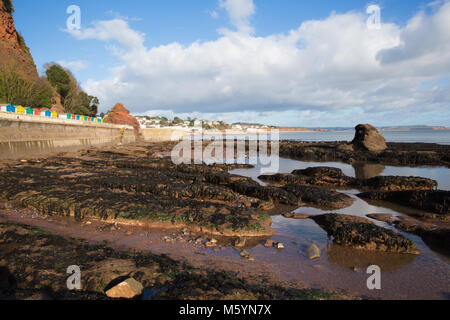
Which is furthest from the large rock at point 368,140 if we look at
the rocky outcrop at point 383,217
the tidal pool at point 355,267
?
the tidal pool at point 355,267

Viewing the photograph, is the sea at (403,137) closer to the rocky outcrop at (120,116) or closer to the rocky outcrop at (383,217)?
the rocky outcrop at (120,116)

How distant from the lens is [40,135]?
20.0 meters

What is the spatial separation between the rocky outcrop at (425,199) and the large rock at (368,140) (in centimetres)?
2170

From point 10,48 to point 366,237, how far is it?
5145 centimetres

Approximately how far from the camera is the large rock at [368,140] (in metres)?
29.3

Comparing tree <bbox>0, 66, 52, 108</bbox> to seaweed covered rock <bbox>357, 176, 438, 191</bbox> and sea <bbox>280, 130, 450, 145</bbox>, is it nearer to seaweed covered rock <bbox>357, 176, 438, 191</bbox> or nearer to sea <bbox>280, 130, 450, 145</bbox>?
seaweed covered rock <bbox>357, 176, 438, 191</bbox>

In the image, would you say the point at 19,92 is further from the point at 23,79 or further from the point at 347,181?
the point at 347,181

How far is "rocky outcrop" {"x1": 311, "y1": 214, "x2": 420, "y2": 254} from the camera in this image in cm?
556

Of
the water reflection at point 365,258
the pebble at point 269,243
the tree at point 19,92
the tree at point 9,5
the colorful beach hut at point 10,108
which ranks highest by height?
the tree at point 9,5

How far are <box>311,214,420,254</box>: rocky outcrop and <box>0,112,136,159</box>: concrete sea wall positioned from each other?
2014cm

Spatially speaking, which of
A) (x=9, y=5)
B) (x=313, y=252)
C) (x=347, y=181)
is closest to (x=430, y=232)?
(x=313, y=252)

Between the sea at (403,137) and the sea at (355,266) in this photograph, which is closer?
the sea at (355,266)
